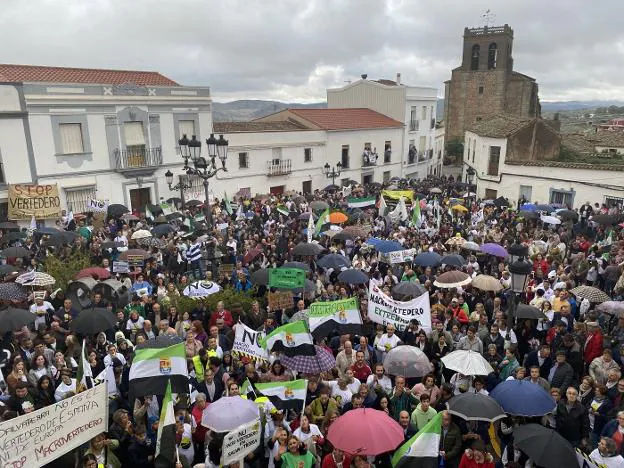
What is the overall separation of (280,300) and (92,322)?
3.40 meters

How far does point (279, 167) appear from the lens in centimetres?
3275

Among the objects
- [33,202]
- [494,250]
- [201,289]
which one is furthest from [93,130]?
[494,250]

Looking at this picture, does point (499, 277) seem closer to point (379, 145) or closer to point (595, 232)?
point (595, 232)

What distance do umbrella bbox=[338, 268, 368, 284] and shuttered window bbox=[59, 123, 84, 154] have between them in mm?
16939

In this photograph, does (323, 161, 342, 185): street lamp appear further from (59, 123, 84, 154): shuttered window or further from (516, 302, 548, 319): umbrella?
(516, 302, 548, 319): umbrella

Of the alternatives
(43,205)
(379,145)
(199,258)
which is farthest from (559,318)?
(379,145)

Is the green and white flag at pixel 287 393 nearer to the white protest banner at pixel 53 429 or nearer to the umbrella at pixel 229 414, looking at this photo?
the umbrella at pixel 229 414

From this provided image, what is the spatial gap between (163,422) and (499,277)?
9.57 meters

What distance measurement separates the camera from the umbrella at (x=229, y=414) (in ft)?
19.4

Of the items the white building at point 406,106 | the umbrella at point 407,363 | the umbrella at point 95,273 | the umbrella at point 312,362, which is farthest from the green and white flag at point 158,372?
the white building at point 406,106

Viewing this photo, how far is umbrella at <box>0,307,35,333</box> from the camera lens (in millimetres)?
8609

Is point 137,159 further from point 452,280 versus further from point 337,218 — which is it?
point 452,280

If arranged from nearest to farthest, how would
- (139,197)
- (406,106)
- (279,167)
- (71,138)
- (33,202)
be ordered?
(33,202)
(71,138)
(139,197)
(279,167)
(406,106)

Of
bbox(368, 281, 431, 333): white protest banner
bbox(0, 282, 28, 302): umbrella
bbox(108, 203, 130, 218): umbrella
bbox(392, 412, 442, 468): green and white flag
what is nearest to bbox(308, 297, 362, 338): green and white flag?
bbox(368, 281, 431, 333): white protest banner
